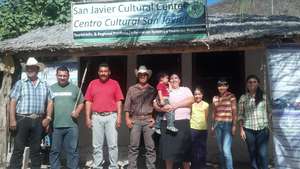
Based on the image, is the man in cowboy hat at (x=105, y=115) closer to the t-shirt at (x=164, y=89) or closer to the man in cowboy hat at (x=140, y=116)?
the man in cowboy hat at (x=140, y=116)

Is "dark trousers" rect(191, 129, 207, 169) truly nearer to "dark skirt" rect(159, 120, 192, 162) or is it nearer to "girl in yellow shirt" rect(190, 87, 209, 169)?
"girl in yellow shirt" rect(190, 87, 209, 169)

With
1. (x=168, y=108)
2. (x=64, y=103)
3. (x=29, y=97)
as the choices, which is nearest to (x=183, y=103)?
(x=168, y=108)

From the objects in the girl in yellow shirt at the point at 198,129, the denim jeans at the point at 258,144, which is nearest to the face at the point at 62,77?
the girl in yellow shirt at the point at 198,129

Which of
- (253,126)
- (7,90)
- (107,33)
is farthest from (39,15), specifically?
(253,126)

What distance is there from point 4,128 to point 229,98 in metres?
4.63

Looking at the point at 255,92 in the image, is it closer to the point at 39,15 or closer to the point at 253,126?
the point at 253,126

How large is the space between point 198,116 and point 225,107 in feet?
1.86

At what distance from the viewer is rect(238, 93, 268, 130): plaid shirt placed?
7613 mm

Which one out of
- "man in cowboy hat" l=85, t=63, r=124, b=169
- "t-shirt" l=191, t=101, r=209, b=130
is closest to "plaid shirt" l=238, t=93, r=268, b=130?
"t-shirt" l=191, t=101, r=209, b=130

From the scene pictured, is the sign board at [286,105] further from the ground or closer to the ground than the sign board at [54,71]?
closer to the ground

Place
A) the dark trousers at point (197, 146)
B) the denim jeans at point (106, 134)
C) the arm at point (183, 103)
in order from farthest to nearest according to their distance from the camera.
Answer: the dark trousers at point (197, 146), the denim jeans at point (106, 134), the arm at point (183, 103)

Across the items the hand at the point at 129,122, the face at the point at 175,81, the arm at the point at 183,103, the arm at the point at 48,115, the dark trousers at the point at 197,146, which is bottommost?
the dark trousers at the point at 197,146

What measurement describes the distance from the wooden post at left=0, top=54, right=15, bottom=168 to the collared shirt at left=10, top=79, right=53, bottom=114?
5.71 feet

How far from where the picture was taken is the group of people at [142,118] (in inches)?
306
